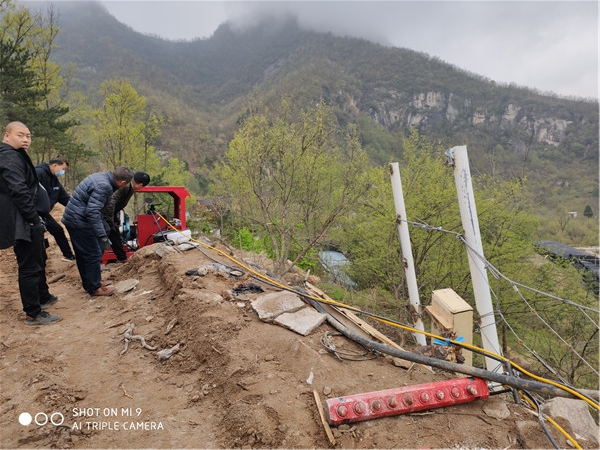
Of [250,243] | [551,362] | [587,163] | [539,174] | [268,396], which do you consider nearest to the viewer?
[268,396]

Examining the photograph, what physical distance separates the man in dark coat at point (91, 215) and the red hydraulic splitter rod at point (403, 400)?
3.48 meters

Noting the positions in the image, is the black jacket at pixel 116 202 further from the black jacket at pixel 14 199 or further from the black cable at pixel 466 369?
the black cable at pixel 466 369

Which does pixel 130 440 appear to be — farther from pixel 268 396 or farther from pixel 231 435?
pixel 268 396

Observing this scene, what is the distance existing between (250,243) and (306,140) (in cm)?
796

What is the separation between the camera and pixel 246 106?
10.8 metres

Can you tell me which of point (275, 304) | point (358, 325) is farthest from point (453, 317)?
point (275, 304)

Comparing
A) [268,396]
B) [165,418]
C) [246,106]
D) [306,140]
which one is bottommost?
[165,418]

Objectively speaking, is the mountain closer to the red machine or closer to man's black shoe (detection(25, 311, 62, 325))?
the red machine

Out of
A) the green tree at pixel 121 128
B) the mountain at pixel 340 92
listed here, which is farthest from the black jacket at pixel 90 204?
the green tree at pixel 121 128

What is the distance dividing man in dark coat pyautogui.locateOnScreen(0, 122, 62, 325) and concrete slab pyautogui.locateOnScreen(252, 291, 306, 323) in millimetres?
2380

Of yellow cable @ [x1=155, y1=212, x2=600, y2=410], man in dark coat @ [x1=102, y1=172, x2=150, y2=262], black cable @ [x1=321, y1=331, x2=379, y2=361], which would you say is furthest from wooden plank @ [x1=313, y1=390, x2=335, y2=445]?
man in dark coat @ [x1=102, y1=172, x2=150, y2=262]

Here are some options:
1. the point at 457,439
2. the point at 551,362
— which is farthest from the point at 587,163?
the point at 457,439

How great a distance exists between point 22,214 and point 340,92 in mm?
95633

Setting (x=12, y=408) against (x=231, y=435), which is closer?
(x=231, y=435)
